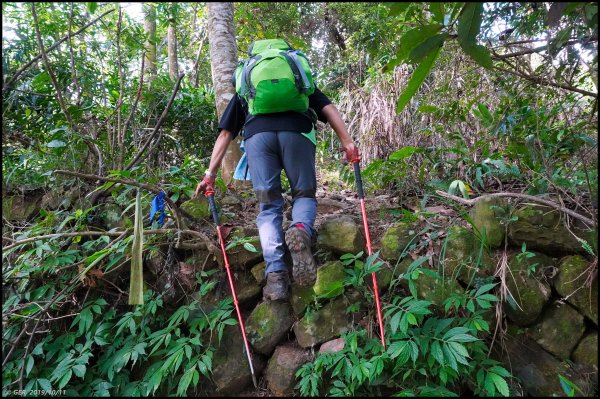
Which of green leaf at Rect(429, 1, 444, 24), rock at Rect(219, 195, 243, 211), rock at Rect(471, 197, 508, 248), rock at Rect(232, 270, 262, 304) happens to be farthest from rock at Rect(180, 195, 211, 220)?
green leaf at Rect(429, 1, 444, 24)

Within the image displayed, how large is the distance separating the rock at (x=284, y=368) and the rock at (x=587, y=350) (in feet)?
5.33

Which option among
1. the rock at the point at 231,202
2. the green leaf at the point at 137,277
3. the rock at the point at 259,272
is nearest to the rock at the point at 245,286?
the rock at the point at 259,272

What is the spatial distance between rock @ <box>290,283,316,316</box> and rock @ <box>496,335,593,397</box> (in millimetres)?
1224

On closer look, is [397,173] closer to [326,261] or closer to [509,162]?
[509,162]

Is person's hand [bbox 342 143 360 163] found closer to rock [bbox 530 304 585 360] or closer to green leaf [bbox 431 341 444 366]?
green leaf [bbox 431 341 444 366]

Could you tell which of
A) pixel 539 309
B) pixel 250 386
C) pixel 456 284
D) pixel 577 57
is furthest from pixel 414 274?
pixel 577 57

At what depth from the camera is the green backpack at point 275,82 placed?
2.35 metres

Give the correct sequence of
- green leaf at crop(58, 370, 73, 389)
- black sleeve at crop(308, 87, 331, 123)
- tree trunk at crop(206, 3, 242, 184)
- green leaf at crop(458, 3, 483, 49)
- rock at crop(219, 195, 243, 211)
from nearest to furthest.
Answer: green leaf at crop(458, 3, 483, 49), green leaf at crop(58, 370, 73, 389), black sleeve at crop(308, 87, 331, 123), rock at crop(219, 195, 243, 211), tree trunk at crop(206, 3, 242, 184)

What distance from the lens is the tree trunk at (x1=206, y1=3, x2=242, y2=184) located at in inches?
154

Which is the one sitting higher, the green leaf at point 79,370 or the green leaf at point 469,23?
the green leaf at point 469,23

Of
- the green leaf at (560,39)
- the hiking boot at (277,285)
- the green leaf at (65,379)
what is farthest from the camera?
the hiking boot at (277,285)

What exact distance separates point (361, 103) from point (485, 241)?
229 centimetres

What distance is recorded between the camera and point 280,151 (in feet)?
8.49

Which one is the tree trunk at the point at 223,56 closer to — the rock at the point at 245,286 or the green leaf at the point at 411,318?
the rock at the point at 245,286
